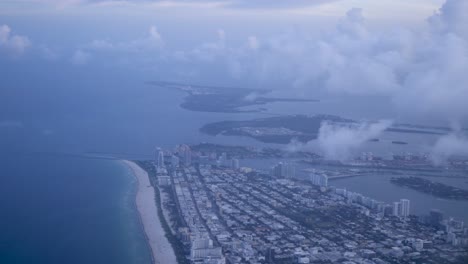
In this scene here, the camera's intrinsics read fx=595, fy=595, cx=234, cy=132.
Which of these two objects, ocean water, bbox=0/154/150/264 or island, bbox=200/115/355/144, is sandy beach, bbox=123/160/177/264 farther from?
island, bbox=200/115/355/144

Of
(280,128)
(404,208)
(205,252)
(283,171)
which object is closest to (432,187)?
(404,208)

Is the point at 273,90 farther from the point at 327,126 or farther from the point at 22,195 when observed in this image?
the point at 22,195

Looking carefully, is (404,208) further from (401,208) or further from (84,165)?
(84,165)

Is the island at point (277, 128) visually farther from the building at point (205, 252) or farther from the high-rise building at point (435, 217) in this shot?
the building at point (205, 252)

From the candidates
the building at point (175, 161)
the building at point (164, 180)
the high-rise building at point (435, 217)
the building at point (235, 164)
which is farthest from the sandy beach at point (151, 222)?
the high-rise building at point (435, 217)

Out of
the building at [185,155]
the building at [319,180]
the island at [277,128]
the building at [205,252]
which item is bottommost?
the building at [205,252]
